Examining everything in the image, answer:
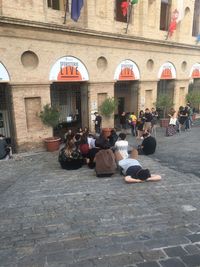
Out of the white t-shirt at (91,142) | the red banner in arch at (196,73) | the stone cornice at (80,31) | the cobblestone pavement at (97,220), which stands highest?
the stone cornice at (80,31)

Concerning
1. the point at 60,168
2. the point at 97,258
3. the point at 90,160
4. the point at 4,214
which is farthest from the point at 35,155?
the point at 97,258

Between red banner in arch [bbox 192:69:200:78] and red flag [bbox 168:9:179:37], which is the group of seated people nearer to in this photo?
red flag [bbox 168:9:179:37]

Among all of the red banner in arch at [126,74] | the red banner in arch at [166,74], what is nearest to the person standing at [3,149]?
the red banner in arch at [126,74]

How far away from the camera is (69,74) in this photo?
1322cm

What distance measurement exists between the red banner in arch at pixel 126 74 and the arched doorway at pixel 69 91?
2.75 meters

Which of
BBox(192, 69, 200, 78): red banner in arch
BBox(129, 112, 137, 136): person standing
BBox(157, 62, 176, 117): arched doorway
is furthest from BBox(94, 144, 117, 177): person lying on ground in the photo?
BBox(192, 69, 200, 78): red banner in arch

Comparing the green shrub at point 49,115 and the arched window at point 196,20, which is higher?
the arched window at point 196,20

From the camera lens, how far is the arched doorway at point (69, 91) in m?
12.9

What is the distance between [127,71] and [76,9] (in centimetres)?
527

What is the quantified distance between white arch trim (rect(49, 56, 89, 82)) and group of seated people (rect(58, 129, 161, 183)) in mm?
4068

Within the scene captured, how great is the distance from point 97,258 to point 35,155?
8.46m

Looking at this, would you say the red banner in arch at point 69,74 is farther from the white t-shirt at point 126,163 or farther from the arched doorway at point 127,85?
the white t-shirt at point 126,163

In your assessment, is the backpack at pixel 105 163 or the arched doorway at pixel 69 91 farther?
the arched doorway at pixel 69 91

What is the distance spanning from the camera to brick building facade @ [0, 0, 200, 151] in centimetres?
1130
